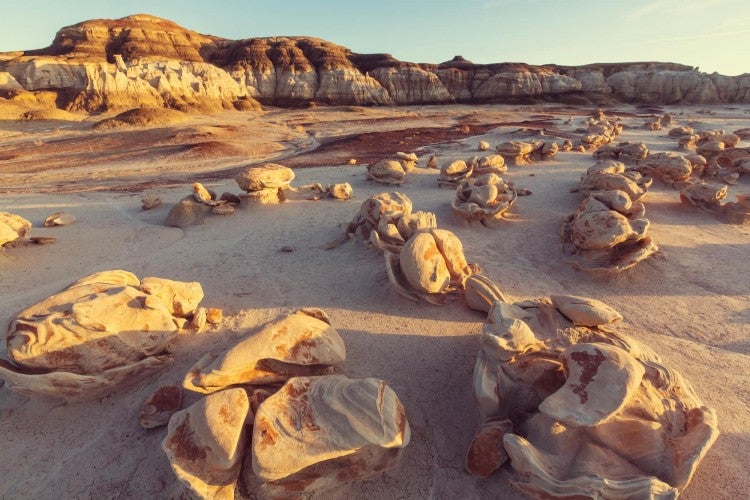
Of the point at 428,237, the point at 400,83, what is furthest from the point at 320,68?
the point at 428,237

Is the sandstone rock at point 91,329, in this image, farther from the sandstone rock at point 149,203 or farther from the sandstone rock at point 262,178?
the sandstone rock at point 149,203

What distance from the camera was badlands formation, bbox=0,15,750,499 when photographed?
92.7 inches

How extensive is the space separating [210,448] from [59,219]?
785 centimetres

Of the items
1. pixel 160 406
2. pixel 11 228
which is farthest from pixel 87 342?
pixel 11 228

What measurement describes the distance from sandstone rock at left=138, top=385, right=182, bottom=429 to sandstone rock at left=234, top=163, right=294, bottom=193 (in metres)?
6.11

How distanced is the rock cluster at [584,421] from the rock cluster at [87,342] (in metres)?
2.86

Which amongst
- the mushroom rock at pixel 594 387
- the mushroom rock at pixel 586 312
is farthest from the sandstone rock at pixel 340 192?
the mushroom rock at pixel 594 387

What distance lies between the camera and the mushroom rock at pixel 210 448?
7.47 ft

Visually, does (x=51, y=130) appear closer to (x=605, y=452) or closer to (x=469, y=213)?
(x=469, y=213)

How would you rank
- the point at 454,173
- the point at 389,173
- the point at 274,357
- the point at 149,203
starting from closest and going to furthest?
1. the point at 274,357
2. the point at 149,203
3. the point at 454,173
4. the point at 389,173

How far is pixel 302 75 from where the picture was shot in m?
37.9

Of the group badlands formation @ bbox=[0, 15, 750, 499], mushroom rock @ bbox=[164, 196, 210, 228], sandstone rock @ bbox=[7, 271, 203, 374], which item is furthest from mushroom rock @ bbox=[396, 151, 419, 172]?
sandstone rock @ bbox=[7, 271, 203, 374]

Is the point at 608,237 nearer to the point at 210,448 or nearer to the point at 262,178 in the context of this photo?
the point at 210,448

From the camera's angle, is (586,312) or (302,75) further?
(302,75)
